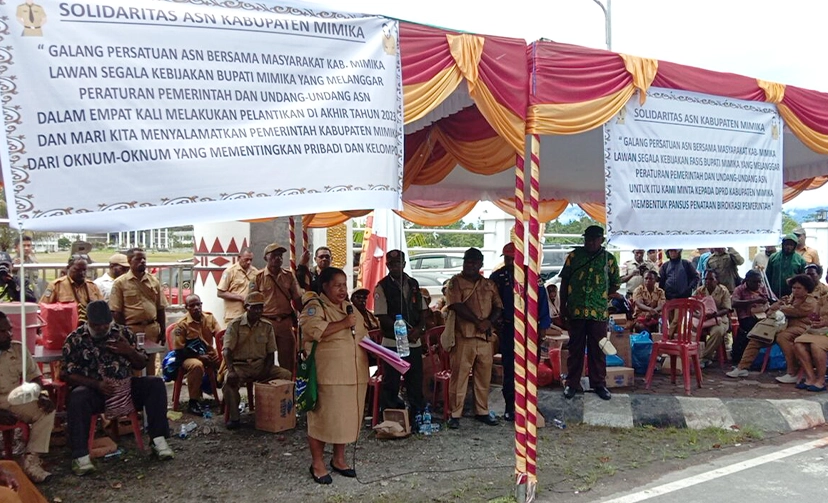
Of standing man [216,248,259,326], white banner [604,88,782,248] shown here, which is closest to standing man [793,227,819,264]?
white banner [604,88,782,248]

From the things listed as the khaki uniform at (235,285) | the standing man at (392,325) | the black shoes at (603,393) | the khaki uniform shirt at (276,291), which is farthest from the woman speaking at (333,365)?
the khaki uniform at (235,285)

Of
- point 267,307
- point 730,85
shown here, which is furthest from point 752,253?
point 267,307

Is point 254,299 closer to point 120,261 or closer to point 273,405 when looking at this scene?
point 273,405

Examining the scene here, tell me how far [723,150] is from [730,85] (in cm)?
56

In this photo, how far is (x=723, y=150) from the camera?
558cm

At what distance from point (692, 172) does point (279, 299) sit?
4301mm

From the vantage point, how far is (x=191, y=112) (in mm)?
3537

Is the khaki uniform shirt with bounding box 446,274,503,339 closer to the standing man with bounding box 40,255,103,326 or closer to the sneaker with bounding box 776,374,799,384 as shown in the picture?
the standing man with bounding box 40,255,103,326

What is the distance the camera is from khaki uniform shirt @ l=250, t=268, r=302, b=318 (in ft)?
23.8

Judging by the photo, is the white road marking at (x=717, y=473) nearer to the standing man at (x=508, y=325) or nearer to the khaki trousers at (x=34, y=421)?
the standing man at (x=508, y=325)

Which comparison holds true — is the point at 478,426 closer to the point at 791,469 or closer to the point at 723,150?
the point at 791,469

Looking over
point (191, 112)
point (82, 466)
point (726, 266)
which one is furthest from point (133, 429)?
point (726, 266)

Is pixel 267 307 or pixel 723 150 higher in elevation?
pixel 723 150

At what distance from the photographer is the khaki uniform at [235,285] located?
7.84 meters
